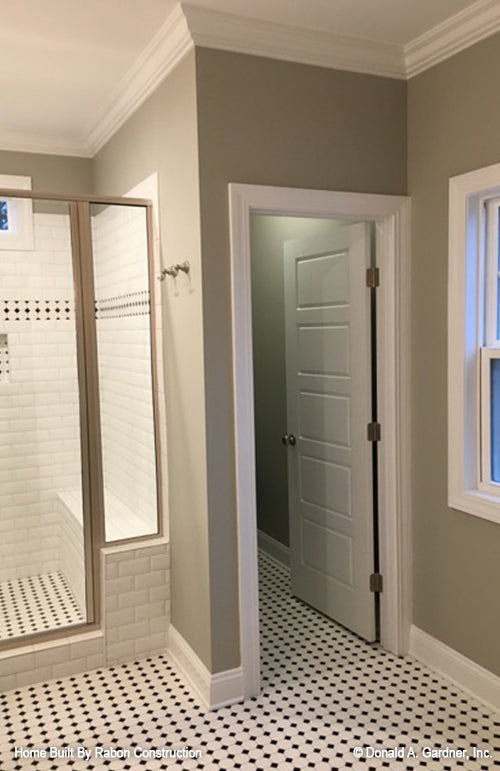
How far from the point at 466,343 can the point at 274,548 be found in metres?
2.32

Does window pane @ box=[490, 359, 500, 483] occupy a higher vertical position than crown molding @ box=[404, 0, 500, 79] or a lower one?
lower

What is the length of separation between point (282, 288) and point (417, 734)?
2620mm

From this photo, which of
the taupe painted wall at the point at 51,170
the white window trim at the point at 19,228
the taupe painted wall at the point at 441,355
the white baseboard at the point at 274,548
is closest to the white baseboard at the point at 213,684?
the taupe painted wall at the point at 441,355

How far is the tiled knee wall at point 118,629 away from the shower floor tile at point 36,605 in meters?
0.10

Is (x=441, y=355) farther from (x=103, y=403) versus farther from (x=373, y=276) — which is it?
(x=103, y=403)

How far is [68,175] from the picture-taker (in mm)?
4309

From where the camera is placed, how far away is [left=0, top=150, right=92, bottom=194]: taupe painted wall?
4.16 meters

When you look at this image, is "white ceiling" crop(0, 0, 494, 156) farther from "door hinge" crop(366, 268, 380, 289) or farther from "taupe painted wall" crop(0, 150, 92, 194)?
"taupe painted wall" crop(0, 150, 92, 194)

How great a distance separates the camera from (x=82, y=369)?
3.02 metres

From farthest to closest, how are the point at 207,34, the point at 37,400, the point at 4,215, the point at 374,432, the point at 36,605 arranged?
the point at 37,400, the point at 36,605, the point at 374,432, the point at 4,215, the point at 207,34

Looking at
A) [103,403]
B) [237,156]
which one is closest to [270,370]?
[103,403]

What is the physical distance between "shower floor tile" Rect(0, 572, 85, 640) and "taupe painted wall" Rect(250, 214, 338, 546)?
1.60 metres

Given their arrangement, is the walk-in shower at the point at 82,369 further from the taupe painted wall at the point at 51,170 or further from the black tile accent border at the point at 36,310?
the taupe painted wall at the point at 51,170

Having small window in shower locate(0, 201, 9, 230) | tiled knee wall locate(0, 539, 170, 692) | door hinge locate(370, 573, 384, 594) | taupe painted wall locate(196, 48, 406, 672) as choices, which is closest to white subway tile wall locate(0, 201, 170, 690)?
tiled knee wall locate(0, 539, 170, 692)
